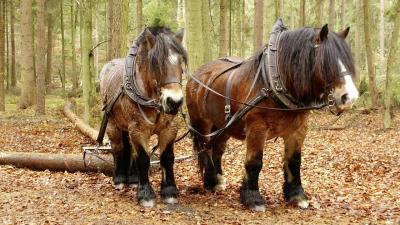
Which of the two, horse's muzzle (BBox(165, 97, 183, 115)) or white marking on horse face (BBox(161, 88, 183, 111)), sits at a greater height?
white marking on horse face (BBox(161, 88, 183, 111))

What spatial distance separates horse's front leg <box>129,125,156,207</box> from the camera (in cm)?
605

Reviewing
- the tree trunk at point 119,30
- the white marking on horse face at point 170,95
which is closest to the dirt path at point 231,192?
the white marking on horse face at point 170,95

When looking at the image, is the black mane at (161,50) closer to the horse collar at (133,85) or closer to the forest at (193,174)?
the forest at (193,174)

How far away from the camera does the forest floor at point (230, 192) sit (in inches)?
221

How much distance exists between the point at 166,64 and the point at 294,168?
2210 millimetres

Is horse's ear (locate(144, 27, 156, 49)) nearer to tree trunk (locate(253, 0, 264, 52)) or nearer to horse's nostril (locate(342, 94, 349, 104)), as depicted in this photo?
horse's nostril (locate(342, 94, 349, 104))

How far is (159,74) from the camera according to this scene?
560cm

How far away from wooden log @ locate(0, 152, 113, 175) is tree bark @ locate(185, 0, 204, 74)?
410 cm

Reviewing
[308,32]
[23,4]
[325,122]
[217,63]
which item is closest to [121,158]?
[217,63]

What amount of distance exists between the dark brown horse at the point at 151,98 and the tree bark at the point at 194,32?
16.6ft

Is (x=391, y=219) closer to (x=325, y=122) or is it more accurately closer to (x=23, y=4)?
(x=325, y=122)

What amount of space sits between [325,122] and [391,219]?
1168 cm

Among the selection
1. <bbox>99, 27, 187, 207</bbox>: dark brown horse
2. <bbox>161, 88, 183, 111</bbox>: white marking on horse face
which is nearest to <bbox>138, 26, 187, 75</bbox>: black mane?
<bbox>99, 27, 187, 207</bbox>: dark brown horse

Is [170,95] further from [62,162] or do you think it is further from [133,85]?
[62,162]
